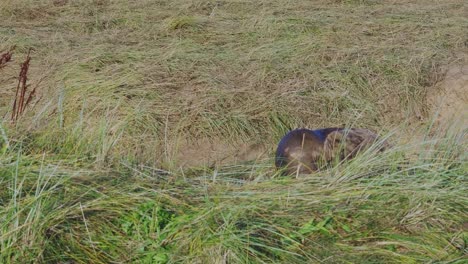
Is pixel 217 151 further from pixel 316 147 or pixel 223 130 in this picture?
pixel 316 147

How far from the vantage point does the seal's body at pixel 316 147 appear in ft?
12.3

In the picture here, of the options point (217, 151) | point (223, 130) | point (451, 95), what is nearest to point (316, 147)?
point (217, 151)

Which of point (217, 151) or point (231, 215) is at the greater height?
point (231, 215)

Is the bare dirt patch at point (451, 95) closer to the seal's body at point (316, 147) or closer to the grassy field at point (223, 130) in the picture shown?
the grassy field at point (223, 130)

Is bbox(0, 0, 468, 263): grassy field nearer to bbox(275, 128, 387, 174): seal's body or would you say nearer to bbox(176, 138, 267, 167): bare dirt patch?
bbox(176, 138, 267, 167): bare dirt patch

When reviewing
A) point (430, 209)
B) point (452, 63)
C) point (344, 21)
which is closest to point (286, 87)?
point (452, 63)

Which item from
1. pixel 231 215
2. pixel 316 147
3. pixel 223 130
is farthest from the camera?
pixel 223 130

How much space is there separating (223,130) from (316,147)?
122cm

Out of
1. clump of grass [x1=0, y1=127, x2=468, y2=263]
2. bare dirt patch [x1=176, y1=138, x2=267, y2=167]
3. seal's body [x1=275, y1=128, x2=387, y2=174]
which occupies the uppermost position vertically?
clump of grass [x1=0, y1=127, x2=468, y2=263]

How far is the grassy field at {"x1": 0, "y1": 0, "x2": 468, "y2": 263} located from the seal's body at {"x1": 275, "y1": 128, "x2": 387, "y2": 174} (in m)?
0.15

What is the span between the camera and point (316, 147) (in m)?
3.93

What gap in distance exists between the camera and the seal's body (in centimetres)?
375

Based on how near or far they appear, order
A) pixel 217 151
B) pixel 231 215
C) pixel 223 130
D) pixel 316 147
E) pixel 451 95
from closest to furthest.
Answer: pixel 231 215 < pixel 316 147 < pixel 217 151 < pixel 223 130 < pixel 451 95

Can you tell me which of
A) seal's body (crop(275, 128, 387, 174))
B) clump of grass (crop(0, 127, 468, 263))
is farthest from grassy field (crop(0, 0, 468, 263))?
seal's body (crop(275, 128, 387, 174))
